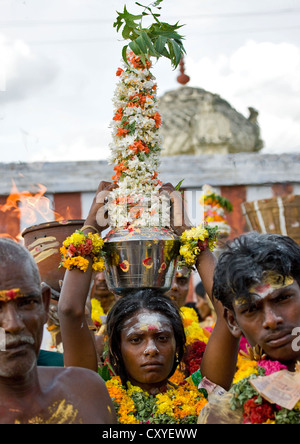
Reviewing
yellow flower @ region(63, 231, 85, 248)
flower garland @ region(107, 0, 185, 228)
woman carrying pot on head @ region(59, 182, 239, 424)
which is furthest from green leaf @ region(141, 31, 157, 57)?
yellow flower @ region(63, 231, 85, 248)

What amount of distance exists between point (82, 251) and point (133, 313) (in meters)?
0.54

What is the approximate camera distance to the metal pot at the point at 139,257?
3332mm

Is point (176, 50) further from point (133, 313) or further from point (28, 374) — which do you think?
point (28, 374)

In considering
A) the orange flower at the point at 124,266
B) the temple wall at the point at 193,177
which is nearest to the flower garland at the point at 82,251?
the orange flower at the point at 124,266

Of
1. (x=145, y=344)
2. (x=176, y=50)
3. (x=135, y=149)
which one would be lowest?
(x=145, y=344)

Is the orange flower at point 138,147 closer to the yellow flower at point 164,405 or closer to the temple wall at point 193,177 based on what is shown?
the yellow flower at point 164,405

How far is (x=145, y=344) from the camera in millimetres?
3398

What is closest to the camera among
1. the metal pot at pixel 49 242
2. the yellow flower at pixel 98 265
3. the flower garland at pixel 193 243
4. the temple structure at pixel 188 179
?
the yellow flower at pixel 98 265

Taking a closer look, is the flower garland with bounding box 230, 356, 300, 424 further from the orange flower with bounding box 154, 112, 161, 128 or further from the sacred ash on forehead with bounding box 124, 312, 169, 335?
the orange flower with bounding box 154, 112, 161, 128

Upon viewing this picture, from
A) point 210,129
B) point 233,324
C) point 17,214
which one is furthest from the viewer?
point 210,129

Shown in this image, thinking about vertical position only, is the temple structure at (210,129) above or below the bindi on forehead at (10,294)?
above

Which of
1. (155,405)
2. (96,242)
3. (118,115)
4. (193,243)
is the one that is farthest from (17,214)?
(155,405)
